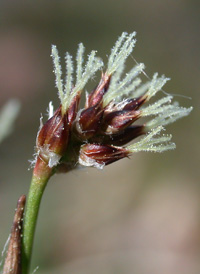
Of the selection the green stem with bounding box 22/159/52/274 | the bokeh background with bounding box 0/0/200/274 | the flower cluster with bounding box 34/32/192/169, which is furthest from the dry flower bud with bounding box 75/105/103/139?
the bokeh background with bounding box 0/0/200/274

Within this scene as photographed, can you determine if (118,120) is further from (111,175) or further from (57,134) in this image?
(111,175)

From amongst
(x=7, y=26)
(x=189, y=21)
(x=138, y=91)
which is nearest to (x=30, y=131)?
(x=7, y=26)

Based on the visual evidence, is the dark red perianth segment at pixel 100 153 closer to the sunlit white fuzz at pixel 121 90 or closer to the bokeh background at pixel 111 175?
the sunlit white fuzz at pixel 121 90

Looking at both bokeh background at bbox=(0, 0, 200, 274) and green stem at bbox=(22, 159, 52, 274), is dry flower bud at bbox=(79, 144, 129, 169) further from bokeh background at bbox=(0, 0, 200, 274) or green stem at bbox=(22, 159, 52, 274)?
bokeh background at bbox=(0, 0, 200, 274)

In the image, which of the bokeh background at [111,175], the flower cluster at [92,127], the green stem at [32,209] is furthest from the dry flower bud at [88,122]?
the bokeh background at [111,175]

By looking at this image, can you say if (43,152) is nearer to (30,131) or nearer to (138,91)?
(138,91)

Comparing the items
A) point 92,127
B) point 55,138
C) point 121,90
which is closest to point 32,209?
point 55,138
